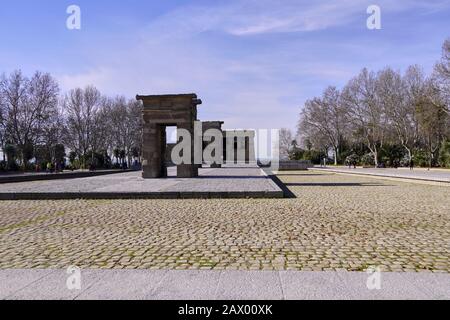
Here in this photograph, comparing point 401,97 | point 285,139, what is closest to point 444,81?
point 401,97

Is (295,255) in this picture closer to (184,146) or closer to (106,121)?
(184,146)

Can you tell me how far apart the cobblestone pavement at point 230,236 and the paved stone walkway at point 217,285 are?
42 cm

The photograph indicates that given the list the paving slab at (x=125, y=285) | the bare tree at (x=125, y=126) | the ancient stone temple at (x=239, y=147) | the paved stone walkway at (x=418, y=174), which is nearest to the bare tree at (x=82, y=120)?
the bare tree at (x=125, y=126)

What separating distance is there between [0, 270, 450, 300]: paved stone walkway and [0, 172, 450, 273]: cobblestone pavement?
0.42m

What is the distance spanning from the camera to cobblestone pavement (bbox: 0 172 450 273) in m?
5.14

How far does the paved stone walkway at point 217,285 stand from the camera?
12.3 ft

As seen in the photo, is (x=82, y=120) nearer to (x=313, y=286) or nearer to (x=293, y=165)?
(x=293, y=165)

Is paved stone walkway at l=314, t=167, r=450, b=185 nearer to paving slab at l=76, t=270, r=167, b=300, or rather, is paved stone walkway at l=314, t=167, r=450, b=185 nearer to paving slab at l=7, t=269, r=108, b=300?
paving slab at l=76, t=270, r=167, b=300

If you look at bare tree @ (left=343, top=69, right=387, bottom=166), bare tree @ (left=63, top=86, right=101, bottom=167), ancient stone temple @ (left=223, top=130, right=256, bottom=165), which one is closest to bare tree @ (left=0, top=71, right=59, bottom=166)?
bare tree @ (left=63, top=86, right=101, bottom=167)

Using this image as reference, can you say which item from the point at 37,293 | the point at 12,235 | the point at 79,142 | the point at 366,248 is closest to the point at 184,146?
the point at 12,235

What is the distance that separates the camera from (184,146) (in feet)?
75.5

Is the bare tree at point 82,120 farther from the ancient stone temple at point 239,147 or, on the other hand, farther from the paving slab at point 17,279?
the paving slab at point 17,279

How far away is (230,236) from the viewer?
6.87 metres

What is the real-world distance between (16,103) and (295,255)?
50053 millimetres
